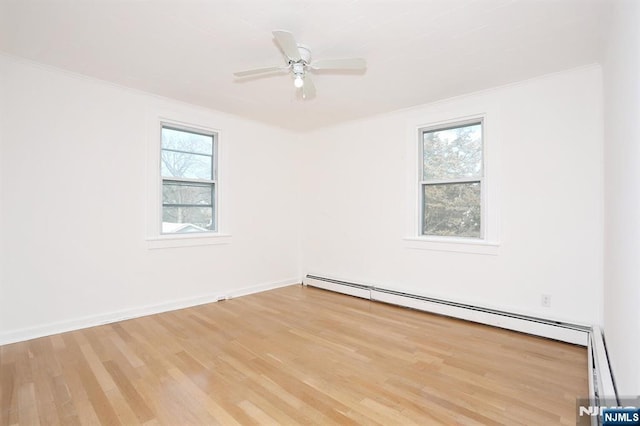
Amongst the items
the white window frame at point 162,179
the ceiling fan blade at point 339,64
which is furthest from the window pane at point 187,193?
the ceiling fan blade at point 339,64

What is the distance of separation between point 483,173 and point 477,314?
1591 millimetres

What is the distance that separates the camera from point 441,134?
4.00 m

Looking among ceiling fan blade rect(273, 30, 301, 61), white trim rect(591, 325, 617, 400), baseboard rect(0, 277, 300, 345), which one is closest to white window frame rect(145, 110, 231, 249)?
baseboard rect(0, 277, 300, 345)

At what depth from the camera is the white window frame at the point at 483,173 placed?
11.3 ft

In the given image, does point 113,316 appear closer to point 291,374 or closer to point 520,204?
point 291,374

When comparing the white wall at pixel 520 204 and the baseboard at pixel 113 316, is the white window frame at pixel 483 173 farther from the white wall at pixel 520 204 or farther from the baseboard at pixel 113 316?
the baseboard at pixel 113 316

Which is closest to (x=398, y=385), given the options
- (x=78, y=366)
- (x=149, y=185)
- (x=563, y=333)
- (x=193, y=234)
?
(x=563, y=333)

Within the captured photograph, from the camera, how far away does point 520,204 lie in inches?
129

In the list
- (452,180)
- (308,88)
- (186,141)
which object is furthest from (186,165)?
(452,180)

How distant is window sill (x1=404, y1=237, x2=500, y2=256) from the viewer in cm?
347

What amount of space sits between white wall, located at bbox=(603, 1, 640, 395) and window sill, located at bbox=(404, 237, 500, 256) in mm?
1194

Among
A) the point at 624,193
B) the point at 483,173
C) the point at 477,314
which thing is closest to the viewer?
the point at 624,193

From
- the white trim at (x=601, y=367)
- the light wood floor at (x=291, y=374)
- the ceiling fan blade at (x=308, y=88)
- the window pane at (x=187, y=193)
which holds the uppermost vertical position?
the ceiling fan blade at (x=308, y=88)

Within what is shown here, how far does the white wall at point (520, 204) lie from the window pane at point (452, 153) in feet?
0.66
